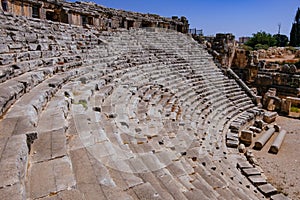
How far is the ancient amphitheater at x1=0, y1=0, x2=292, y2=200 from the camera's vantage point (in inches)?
88.0

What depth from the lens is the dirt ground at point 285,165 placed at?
6559 millimetres

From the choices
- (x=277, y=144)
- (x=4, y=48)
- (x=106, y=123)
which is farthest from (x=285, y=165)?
(x=4, y=48)

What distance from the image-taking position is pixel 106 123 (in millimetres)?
3984

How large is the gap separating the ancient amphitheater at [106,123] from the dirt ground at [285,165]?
2.05ft

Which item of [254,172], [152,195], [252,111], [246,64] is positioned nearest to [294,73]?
[246,64]

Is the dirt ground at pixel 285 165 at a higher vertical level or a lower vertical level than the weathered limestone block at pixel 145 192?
lower

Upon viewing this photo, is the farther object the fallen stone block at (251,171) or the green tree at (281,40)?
the green tree at (281,40)

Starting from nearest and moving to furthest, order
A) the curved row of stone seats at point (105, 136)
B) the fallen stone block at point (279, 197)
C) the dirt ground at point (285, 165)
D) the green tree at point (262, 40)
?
the curved row of stone seats at point (105, 136), the fallen stone block at point (279, 197), the dirt ground at point (285, 165), the green tree at point (262, 40)

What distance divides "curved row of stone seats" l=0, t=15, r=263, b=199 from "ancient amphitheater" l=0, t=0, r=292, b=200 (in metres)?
0.02

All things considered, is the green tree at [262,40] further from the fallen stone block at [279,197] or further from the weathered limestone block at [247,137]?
the fallen stone block at [279,197]

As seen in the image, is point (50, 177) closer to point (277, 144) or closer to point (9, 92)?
point (9, 92)

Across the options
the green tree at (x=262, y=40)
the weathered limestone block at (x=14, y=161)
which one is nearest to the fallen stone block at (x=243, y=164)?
the weathered limestone block at (x=14, y=161)

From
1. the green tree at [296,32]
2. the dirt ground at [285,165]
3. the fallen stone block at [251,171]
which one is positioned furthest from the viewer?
the green tree at [296,32]

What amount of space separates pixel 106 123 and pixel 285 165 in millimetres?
6827
